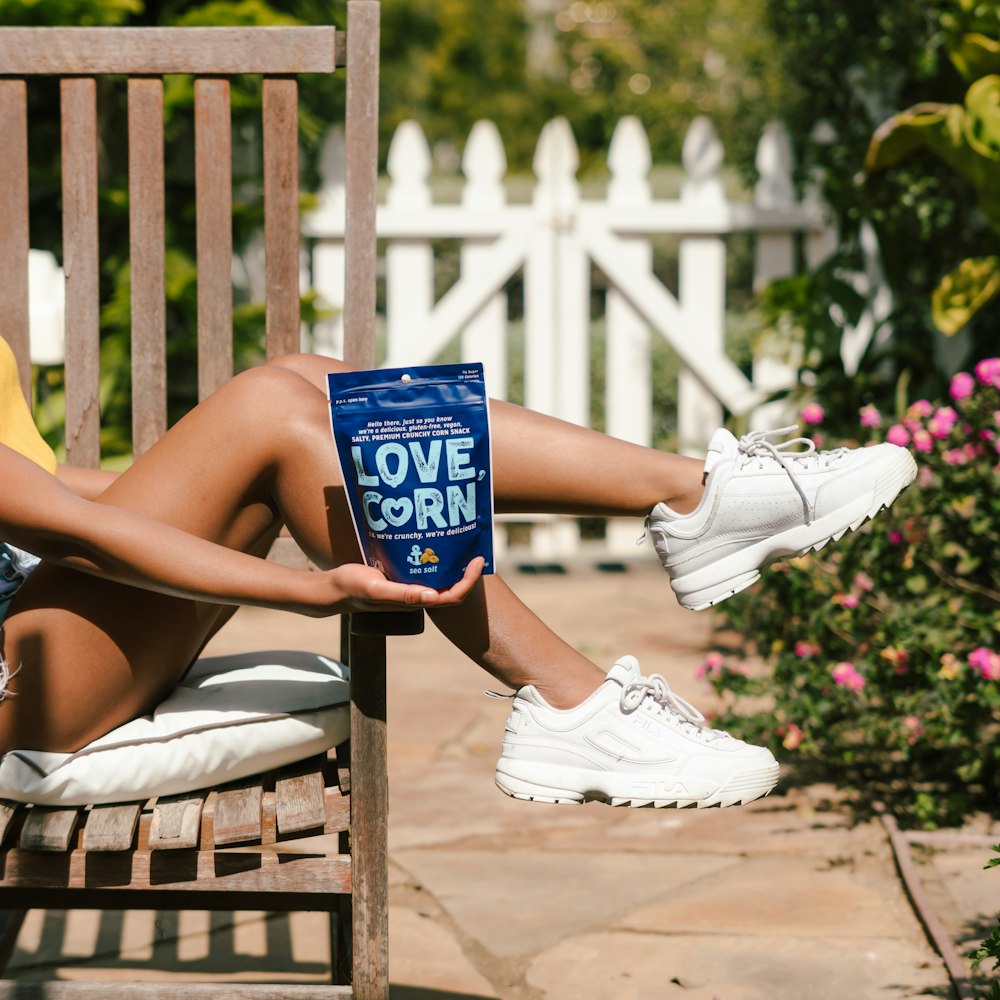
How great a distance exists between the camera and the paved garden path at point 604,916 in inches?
72.6

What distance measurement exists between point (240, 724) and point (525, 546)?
3.65 meters

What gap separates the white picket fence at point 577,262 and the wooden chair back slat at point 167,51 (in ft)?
8.97

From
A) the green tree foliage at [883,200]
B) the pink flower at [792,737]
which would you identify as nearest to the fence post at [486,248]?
the green tree foliage at [883,200]

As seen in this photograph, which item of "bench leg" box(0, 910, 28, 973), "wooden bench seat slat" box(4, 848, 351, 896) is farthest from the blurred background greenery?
"wooden bench seat slat" box(4, 848, 351, 896)

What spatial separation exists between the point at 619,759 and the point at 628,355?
3.49 m

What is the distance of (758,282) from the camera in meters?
4.70

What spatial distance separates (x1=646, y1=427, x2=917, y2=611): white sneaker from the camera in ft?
5.07

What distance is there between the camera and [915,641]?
234cm

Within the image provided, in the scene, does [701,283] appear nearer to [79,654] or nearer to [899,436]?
[899,436]

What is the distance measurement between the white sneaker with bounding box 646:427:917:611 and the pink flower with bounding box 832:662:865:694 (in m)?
0.88

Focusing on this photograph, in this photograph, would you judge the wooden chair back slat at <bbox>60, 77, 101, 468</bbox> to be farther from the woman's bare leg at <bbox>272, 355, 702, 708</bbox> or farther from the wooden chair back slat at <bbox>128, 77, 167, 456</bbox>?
the woman's bare leg at <bbox>272, 355, 702, 708</bbox>

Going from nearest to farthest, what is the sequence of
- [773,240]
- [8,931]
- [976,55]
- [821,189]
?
1. [8,931]
2. [976,55]
3. [821,189]
4. [773,240]

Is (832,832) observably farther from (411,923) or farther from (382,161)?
(382,161)

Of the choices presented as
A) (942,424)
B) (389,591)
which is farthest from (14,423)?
(942,424)
